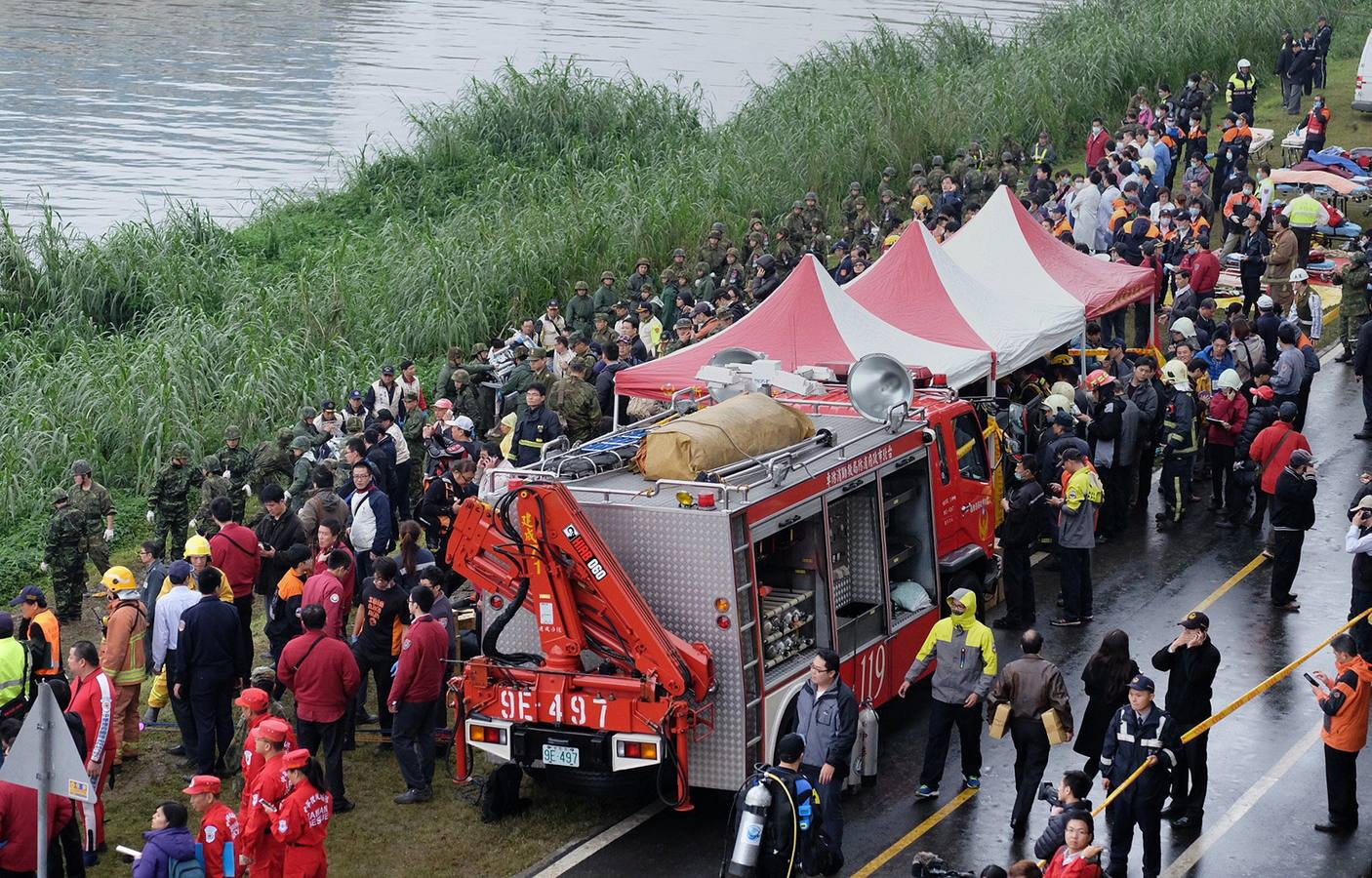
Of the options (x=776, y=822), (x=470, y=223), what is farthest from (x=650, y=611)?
(x=470, y=223)

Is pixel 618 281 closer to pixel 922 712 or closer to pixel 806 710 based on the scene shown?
pixel 922 712

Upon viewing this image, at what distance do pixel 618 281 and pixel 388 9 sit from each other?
1916 inches

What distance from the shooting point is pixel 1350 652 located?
1209 cm

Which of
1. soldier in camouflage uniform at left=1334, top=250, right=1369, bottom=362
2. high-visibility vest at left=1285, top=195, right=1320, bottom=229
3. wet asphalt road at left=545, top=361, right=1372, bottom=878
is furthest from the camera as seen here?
high-visibility vest at left=1285, top=195, right=1320, bottom=229

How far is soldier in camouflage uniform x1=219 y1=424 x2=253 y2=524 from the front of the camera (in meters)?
17.7

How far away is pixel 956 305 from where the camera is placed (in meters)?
20.4

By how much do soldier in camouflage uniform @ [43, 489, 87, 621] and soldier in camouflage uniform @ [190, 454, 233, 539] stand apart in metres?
1.12

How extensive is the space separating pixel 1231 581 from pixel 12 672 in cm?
1141

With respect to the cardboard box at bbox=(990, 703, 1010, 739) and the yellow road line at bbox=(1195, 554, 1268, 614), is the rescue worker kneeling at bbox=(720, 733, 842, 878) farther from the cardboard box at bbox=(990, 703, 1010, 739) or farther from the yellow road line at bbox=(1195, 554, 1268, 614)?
the yellow road line at bbox=(1195, 554, 1268, 614)

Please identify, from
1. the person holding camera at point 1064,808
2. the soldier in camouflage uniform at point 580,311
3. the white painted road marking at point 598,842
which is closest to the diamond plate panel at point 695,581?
the white painted road marking at point 598,842

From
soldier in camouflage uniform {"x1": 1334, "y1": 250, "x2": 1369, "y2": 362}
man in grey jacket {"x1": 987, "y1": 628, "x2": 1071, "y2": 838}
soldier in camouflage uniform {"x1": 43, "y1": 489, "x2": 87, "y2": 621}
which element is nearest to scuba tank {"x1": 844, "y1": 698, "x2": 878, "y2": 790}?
man in grey jacket {"x1": 987, "y1": 628, "x2": 1071, "y2": 838}

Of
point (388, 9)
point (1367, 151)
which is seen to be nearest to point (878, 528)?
point (1367, 151)

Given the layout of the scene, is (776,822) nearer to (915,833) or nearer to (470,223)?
(915,833)

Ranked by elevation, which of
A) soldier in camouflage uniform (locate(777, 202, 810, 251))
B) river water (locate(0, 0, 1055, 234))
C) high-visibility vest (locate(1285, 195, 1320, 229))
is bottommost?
high-visibility vest (locate(1285, 195, 1320, 229))
